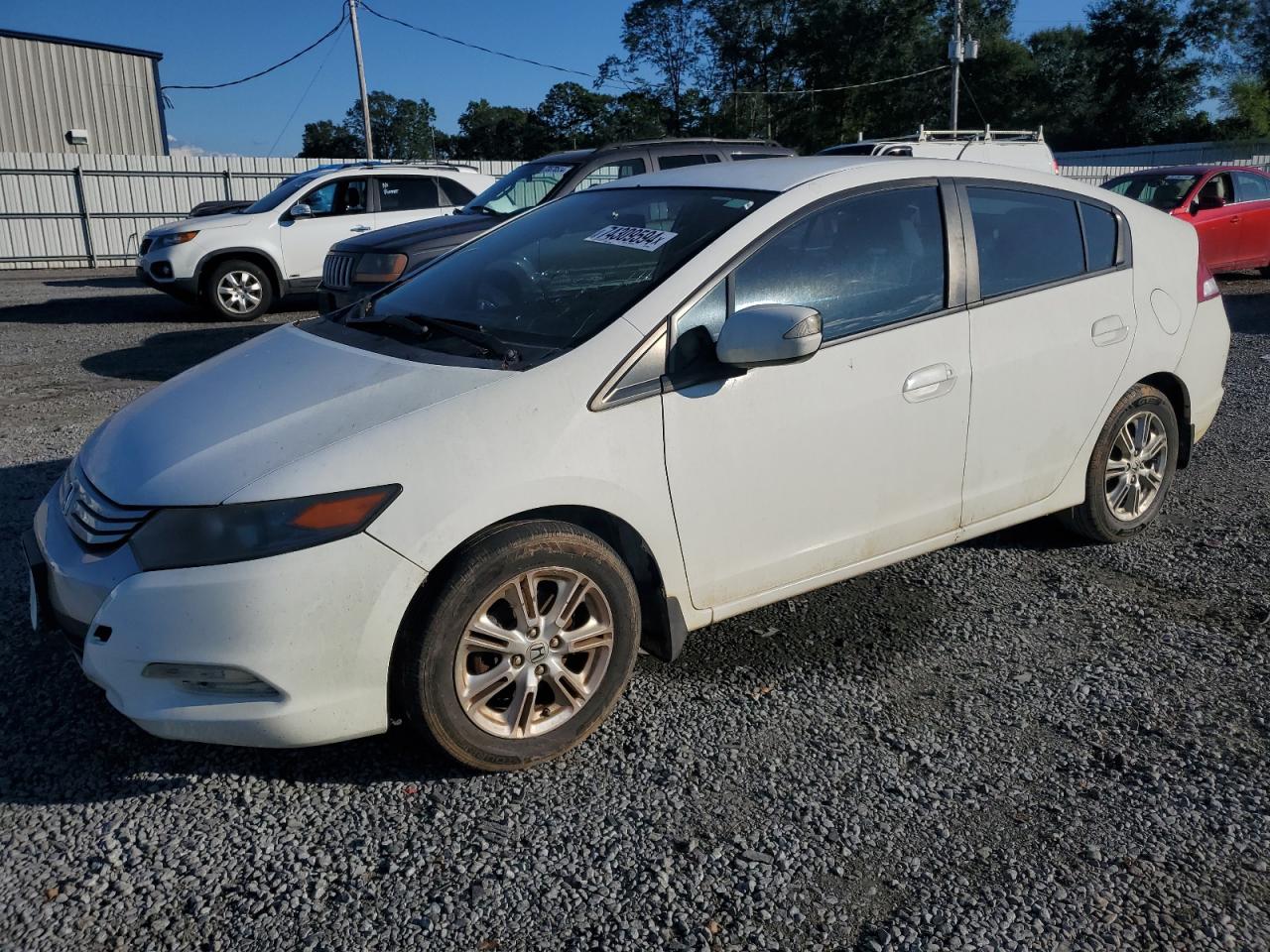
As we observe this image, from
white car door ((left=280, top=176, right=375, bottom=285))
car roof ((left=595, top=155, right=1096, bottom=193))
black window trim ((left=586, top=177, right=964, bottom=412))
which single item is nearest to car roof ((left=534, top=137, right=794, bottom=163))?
white car door ((left=280, top=176, right=375, bottom=285))

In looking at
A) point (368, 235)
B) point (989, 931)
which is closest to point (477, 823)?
point (989, 931)

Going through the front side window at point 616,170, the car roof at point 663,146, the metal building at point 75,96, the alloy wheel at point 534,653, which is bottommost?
the alloy wheel at point 534,653

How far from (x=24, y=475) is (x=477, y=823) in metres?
4.33

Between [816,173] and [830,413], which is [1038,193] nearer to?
[816,173]

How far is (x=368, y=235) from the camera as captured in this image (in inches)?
375

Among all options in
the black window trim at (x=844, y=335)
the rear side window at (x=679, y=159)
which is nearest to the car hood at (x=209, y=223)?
the rear side window at (x=679, y=159)

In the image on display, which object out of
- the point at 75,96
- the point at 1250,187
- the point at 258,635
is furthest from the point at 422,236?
the point at 75,96

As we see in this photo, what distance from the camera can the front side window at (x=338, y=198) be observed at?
12734 millimetres

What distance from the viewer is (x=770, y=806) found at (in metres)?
2.76

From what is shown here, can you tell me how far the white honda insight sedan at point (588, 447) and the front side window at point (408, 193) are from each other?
360 inches

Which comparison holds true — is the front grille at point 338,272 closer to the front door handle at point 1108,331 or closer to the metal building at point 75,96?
the front door handle at point 1108,331

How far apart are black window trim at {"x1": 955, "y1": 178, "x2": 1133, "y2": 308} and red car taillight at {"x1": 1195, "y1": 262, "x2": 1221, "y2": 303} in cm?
51

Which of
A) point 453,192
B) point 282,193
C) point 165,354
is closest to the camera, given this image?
point 165,354

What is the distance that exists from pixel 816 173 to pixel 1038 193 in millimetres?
1113
